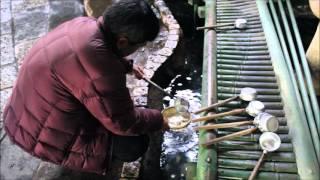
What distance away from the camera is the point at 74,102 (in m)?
2.98

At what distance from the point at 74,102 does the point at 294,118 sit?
1849 millimetres

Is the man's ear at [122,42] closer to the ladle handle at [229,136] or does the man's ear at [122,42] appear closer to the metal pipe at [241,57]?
the ladle handle at [229,136]

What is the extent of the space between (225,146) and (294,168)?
0.56 m

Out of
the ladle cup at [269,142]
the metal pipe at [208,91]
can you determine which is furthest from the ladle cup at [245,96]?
the ladle cup at [269,142]

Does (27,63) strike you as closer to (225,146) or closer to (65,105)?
(65,105)

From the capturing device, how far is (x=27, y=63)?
303 cm

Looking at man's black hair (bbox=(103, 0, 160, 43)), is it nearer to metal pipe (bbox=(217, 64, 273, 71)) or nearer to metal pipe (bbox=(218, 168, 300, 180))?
metal pipe (bbox=(218, 168, 300, 180))

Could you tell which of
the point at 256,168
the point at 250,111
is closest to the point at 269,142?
the point at 256,168

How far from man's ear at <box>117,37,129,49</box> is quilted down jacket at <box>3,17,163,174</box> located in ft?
0.27

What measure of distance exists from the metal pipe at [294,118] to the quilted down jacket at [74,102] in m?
1.13

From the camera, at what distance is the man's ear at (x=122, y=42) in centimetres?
275

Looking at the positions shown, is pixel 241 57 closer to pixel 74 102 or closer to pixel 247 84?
pixel 247 84

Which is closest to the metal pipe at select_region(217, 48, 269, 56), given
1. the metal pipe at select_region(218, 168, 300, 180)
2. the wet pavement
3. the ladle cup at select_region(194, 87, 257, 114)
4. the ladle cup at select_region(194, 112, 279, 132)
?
the ladle cup at select_region(194, 87, 257, 114)

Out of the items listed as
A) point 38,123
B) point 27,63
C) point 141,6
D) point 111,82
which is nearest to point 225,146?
point 111,82
